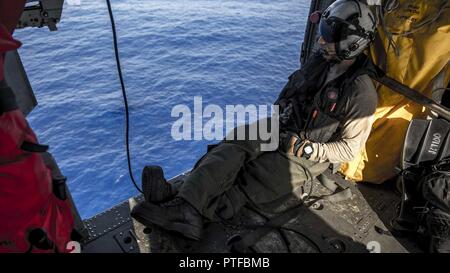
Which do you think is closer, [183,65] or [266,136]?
[266,136]

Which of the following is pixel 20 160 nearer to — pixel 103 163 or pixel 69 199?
pixel 69 199

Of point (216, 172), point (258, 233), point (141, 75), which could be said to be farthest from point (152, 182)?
point (141, 75)

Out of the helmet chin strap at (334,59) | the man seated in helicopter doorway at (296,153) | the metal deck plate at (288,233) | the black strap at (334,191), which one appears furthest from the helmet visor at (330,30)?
the metal deck plate at (288,233)

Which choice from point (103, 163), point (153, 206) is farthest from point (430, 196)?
point (103, 163)

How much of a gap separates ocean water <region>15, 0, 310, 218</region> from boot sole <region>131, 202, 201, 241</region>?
614cm

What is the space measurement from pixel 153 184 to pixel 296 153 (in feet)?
4.31

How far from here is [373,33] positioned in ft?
9.32

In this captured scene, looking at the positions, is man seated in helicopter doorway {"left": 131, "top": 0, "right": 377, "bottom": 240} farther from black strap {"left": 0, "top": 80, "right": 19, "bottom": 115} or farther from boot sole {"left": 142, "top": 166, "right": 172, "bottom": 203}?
black strap {"left": 0, "top": 80, "right": 19, "bottom": 115}

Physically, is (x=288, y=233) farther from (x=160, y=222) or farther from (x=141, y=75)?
(x=141, y=75)

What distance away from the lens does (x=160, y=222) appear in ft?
8.21

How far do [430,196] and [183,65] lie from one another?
42.2ft

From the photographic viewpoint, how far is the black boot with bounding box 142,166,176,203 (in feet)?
8.59

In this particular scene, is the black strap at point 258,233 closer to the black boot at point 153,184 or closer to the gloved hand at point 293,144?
the gloved hand at point 293,144

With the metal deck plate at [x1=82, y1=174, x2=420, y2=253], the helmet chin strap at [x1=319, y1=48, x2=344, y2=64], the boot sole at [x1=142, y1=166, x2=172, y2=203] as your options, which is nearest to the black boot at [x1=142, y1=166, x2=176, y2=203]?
the boot sole at [x1=142, y1=166, x2=172, y2=203]
